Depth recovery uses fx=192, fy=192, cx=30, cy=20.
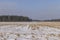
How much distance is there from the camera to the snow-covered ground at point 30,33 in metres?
1.44

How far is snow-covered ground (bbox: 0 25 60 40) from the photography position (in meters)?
1.44

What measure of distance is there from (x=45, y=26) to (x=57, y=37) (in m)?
0.12

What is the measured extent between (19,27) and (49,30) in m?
0.23

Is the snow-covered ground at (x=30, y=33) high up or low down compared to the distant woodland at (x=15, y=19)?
down

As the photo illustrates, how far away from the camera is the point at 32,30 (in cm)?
146

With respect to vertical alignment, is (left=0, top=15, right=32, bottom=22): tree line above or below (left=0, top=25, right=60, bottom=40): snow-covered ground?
above

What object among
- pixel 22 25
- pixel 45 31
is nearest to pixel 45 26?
pixel 45 31

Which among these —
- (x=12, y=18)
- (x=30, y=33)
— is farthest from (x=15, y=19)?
(x=30, y=33)

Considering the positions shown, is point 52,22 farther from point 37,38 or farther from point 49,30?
point 37,38

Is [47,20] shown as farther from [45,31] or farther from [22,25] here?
[22,25]

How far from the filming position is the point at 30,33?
4.74ft

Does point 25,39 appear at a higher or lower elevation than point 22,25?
lower

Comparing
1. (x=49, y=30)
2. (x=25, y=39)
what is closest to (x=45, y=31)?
(x=49, y=30)

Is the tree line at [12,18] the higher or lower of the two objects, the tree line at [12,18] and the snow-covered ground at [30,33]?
the higher
